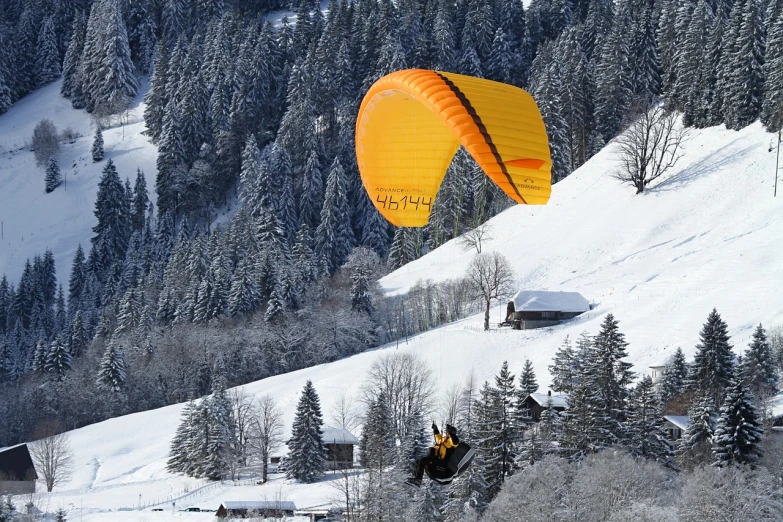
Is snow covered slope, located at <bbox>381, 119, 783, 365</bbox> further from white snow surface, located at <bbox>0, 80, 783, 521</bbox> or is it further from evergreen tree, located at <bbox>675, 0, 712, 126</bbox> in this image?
evergreen tree, located at <bbox>675, 0, 712, 126</bbox>

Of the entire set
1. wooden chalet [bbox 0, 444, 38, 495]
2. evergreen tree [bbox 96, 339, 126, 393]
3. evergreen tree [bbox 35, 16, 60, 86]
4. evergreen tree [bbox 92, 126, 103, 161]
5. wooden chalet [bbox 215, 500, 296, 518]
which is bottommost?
wooden chalet [bbox 215, 500, 296, 518]

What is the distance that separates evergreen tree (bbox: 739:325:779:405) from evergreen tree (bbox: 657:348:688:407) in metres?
2.25

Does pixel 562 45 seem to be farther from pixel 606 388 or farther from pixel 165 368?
pixel 606 388

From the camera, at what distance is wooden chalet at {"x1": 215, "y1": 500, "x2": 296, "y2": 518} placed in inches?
1427

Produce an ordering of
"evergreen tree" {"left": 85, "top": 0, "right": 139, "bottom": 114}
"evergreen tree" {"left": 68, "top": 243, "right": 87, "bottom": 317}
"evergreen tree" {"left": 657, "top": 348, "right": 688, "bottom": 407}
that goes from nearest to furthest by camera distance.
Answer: "evergreen tree" {"left": 657, "top": 348, "right": 688, "bottom": 407} < "evergreen tree" {"left": 68, "top": 243, "right": 87, "bottom": 317} < "evergreen tree" {"left": 85, "top": 0, "right": 139, "bottom": 114}

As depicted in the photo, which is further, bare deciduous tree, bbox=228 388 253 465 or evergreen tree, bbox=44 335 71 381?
evergreen tree, bbox=44 335 71 381

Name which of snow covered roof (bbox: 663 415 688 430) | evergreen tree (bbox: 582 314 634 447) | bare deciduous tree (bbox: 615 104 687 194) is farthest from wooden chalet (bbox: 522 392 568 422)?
bare deciduous tree (bbox: 615 104 687 194)

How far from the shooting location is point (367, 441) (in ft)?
140

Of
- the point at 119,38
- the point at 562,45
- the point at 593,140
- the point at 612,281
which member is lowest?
the point at 612,281

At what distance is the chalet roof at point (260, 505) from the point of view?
36781 millimetres

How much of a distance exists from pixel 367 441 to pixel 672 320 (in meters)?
14.9

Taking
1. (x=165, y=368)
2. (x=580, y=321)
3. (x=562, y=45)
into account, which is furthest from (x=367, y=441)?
(x=562, y=45)

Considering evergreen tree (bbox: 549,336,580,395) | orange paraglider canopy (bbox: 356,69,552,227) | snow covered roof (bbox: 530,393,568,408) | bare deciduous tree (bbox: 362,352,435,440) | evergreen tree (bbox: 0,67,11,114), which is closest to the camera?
orange paraglider canopy (bbox: 356,69,552,227)

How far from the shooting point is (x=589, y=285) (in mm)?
58125
